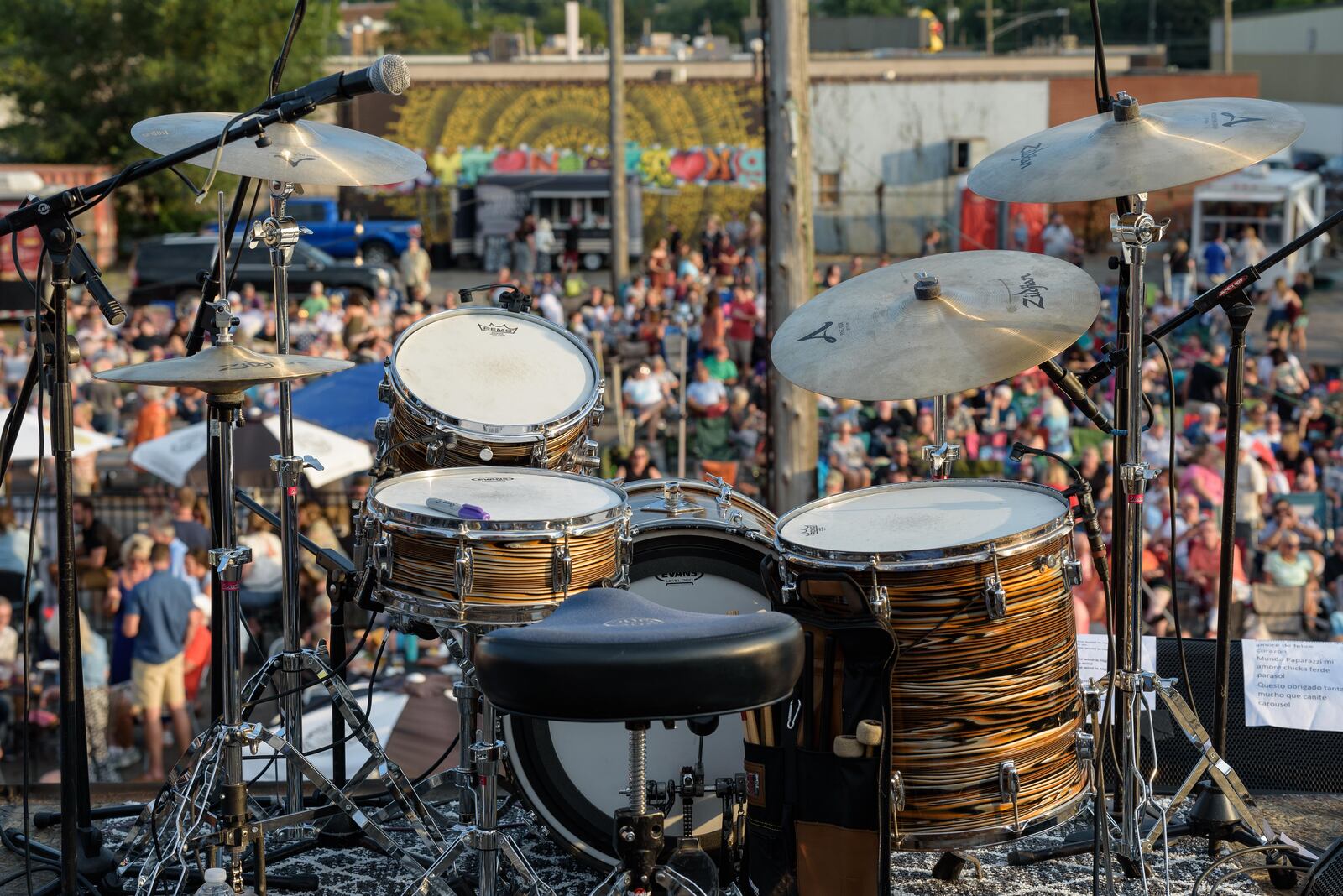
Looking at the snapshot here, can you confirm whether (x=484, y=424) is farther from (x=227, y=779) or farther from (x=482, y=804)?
(x=227, y=779)

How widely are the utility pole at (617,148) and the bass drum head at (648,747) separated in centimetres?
1870

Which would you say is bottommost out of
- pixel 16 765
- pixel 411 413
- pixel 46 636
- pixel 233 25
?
pixel 16 765

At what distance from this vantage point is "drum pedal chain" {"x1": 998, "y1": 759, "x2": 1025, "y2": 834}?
4.13 meters

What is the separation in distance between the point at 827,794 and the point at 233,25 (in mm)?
38729

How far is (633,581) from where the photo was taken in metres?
4.83

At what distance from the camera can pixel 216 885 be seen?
4.06 metres

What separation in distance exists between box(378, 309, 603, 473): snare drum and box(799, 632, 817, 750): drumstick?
126cm

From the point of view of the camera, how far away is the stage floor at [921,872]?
4.66 metres

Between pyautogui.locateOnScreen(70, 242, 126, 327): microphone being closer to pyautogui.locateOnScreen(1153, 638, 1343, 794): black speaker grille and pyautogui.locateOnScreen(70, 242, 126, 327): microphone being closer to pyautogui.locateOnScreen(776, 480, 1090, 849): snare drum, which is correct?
pyautogui.locateOnScreen(776, 480, 1090, 849): snare drum

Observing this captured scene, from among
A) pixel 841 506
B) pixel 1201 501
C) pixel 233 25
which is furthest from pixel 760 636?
pixel 233 25

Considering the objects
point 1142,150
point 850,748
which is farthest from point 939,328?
point 850,748

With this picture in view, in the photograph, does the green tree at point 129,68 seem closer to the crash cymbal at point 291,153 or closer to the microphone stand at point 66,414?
the crash cymbal at point 291,153

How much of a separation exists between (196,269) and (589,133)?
45.4 feet

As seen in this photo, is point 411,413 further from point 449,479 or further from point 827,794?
point 827,794
